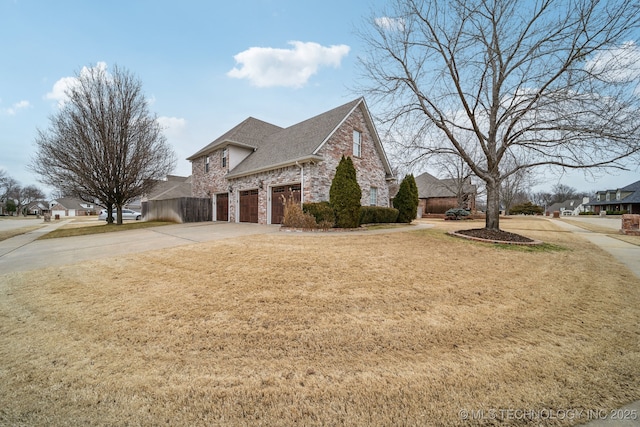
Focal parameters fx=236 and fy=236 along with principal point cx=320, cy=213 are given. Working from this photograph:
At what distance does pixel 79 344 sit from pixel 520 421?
13.6 ft

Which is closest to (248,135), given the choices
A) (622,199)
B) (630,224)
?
(630,224)

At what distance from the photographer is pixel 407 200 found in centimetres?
1709

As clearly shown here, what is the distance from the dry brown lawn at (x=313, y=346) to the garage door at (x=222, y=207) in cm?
1368

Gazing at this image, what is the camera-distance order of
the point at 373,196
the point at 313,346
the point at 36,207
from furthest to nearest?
the point at 36,207 < the point at 373,196 < the point at 313,346

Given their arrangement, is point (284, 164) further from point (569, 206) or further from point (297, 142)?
point (569, 206)

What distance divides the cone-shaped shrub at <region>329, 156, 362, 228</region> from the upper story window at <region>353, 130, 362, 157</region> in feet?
14.1

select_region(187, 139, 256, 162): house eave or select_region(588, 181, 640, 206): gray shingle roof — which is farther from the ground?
select_region(187, 139, 256, 162): house eave

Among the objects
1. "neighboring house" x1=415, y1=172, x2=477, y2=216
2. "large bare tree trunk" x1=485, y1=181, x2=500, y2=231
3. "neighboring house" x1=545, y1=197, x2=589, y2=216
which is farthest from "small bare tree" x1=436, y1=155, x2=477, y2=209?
"neighboring house" x1=545, y1=197, x2=589, y2=216

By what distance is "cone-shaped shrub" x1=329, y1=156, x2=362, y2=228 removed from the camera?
37.5 feet

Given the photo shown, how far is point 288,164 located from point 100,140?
13.3 m

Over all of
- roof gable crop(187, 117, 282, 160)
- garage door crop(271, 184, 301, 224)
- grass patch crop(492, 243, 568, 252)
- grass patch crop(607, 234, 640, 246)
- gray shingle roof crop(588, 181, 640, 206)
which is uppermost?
roof gable crop(187, 117, 282, 160)

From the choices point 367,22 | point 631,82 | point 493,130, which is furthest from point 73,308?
point 631,82

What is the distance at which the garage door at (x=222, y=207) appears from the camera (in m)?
18.5

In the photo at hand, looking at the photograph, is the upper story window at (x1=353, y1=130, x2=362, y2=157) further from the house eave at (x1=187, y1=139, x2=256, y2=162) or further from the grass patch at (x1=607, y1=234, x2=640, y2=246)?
the grass patch at (x1=607, y1=234, x2=640, y2=246)
